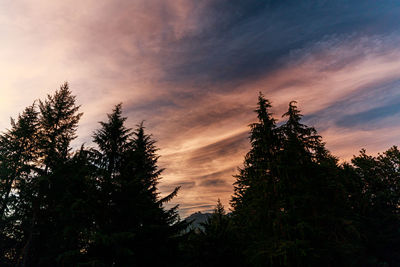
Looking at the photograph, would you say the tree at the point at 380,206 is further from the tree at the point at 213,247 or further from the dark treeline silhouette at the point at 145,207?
the tree at the point at 213,247

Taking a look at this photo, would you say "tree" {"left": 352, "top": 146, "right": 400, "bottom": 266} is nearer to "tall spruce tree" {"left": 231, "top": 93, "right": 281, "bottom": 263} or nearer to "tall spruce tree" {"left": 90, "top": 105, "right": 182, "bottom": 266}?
"tall spruce tree" {"left": 231, "top": 93, "right": 281, "bottom": 263}

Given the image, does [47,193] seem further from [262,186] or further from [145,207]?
[262,186]

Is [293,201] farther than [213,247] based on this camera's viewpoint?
No

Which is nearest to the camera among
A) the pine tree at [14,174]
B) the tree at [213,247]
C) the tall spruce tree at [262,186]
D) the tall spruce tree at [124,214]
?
the tall spruce tree at [124,214]

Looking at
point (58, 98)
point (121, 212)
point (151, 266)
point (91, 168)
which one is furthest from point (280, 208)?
point (58, 98)

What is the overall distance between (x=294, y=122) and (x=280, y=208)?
21.7 ft

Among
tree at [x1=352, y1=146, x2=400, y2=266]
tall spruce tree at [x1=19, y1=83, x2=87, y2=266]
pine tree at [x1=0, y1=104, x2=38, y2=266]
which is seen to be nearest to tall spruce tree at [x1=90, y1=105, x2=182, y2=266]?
tall spruce tree at [x1=19, y1=83, x2=87, y2=266]

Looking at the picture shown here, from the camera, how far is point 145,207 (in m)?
12.7

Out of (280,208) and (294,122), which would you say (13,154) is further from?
(294,122)

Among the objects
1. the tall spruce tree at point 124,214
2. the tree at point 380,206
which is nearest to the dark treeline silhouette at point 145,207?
the tall spruce tree at point 124,214

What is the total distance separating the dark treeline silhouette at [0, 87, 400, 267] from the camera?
11.6 meters

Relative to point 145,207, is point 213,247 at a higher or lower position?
lower

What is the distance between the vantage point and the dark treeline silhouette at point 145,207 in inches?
458

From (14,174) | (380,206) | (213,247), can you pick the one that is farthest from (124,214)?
(380,206)
